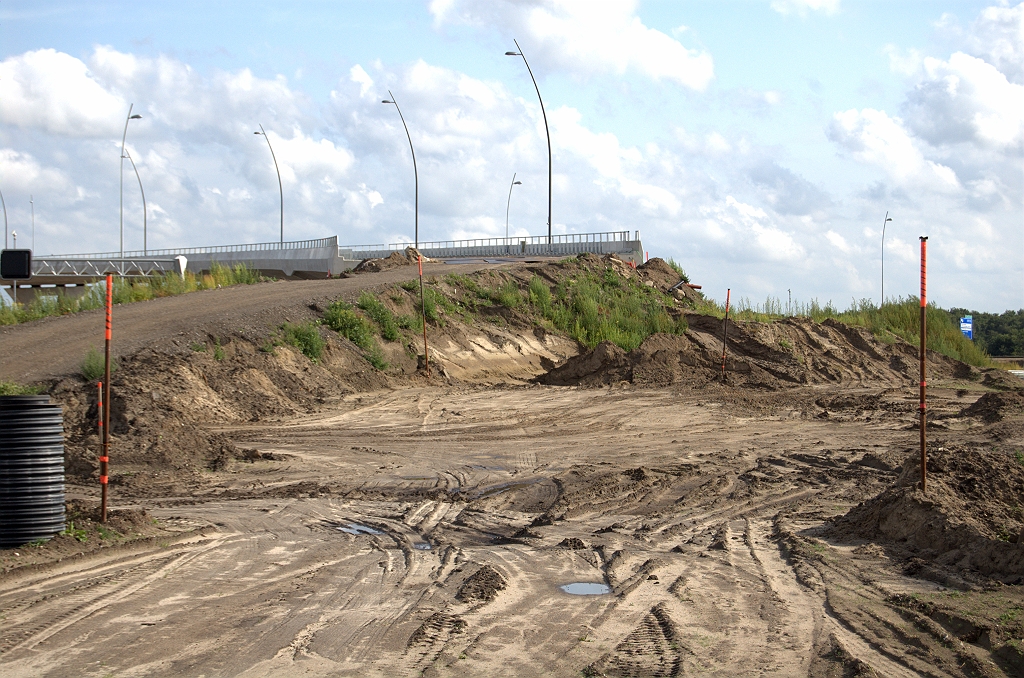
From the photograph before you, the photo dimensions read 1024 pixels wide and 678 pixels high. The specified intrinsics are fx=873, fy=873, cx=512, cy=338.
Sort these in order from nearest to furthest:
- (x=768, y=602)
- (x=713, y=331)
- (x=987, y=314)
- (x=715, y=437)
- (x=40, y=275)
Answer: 1. (x=768, y=602)
2. (x=715, y=437)
3. (x=713, y=331)
4. (x=40, y=275)
5. (x=987, y=314)

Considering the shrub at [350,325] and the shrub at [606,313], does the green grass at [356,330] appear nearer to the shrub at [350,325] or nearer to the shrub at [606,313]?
the shrub at [350,325]

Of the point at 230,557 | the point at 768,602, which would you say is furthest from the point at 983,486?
the point at 230,557

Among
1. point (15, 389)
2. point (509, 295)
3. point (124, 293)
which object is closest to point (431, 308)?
point (509, 295)

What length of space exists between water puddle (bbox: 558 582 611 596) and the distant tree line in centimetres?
4251

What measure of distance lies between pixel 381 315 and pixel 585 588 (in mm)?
18769

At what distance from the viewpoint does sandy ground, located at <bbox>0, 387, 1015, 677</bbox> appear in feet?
19.0

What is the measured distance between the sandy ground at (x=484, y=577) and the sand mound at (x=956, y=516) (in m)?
0.59

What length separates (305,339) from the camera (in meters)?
22.2

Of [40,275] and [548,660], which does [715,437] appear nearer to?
[548,660]

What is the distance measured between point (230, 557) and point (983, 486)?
7956mm

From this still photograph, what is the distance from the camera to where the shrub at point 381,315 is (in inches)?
984

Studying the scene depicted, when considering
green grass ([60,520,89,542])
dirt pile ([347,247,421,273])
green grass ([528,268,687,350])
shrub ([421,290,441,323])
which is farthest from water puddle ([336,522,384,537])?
dirt pile ([347,247,421,273])

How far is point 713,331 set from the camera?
30094mm

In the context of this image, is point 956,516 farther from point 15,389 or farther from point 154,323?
point 154,323
